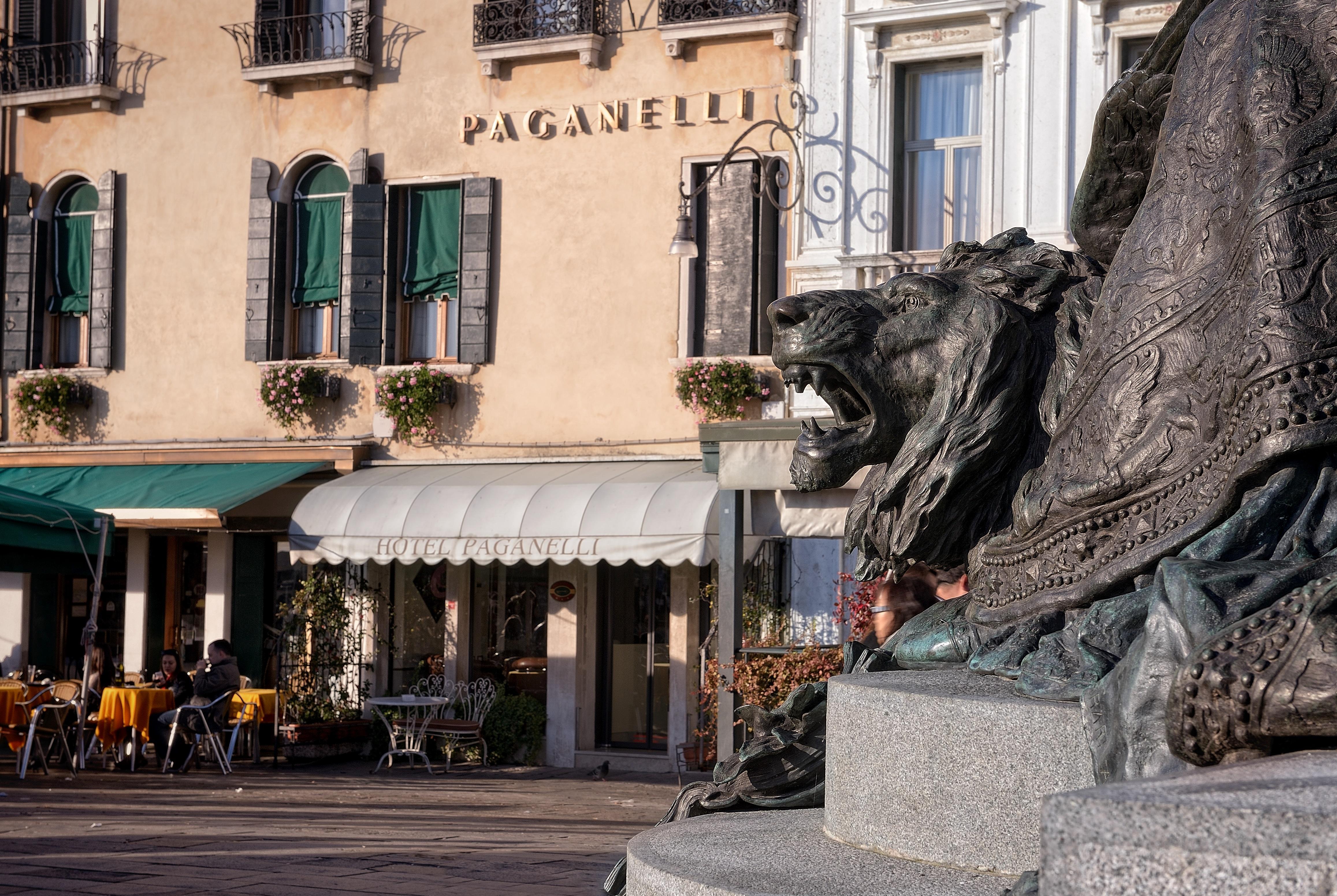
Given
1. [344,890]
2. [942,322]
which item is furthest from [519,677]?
[942,322]

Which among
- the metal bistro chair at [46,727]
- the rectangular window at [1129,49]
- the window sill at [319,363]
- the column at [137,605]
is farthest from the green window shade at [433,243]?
the rectangular window at [1129,49]

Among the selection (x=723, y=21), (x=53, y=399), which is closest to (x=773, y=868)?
(x=723, y=21)

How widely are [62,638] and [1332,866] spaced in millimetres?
19392

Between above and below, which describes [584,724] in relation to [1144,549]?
below

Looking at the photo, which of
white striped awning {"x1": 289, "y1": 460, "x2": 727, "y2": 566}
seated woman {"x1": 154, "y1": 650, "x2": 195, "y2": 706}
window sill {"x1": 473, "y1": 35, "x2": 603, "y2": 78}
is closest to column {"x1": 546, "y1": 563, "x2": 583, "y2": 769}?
white striped awning {"x1": 289, "y1": 460, "x2": 727, "y2": 566}

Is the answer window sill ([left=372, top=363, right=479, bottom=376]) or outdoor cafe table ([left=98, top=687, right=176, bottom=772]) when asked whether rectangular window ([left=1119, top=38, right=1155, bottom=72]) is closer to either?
window sill ([left=372, top=363, right=479, bottom=376])

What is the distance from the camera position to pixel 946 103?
48.9 feet

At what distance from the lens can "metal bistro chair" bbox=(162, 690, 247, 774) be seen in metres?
14.3

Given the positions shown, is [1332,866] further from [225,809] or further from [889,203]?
[889,203]

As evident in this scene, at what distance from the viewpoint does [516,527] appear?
1506cm

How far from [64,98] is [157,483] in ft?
15.6

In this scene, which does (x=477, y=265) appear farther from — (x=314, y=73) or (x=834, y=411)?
(x=834, y=411)

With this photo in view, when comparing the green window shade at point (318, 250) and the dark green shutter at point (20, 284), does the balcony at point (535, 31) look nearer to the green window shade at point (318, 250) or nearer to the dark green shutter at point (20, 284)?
the green window shade at point (318, 250)

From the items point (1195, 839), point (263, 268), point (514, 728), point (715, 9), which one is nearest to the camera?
point (1195, 839)
